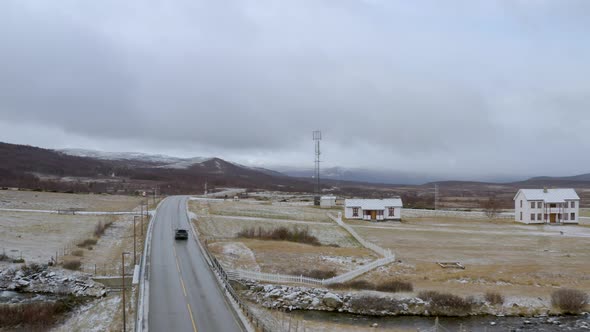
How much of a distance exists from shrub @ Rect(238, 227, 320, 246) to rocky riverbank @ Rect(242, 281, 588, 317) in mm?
24093

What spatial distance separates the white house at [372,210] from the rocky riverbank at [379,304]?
5105 centimetres

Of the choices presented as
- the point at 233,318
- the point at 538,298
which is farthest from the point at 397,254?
the point at 233,318

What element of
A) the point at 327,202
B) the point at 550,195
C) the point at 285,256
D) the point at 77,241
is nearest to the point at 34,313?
the point at 77,241

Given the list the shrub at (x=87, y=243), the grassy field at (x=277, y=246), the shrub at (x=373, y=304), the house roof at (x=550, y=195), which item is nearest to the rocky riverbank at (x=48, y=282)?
the shrub at (x=87, y=243)

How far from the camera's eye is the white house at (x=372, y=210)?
84125 mm

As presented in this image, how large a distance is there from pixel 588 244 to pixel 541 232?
12.0m

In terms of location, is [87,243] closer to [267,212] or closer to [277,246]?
[277,246]

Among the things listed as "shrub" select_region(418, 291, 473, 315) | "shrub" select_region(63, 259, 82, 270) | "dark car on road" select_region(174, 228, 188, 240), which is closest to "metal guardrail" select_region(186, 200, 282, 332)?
"dark car on road" select_region(174, 228, 188, 240)

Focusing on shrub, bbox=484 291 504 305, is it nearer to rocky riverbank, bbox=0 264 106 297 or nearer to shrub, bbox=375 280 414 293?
shrub, bbox=375 280 414 293

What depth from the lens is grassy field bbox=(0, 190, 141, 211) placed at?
3115 inches

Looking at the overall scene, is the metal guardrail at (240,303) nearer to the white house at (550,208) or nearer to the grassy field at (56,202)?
the grassy field at (56,202)

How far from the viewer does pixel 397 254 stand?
163ft

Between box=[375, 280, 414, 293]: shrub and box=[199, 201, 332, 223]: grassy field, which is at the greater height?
box=[199, 201, 332, 223]: grassy field

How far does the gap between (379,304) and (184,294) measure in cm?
1306
